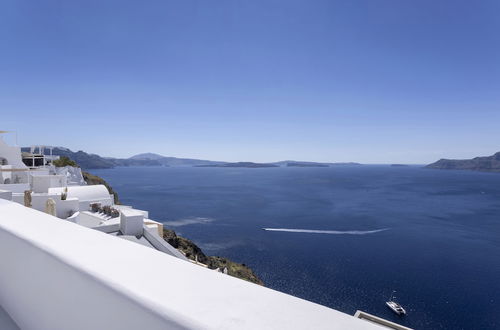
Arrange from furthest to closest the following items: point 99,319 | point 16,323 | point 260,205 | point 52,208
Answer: point 260,205, point 52,208, point 16,323, point 99,319

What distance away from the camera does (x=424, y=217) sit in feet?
176

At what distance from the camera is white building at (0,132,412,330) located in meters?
0.95

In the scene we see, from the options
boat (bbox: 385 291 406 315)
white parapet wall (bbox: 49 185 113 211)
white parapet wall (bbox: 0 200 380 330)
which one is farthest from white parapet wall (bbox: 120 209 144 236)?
boat (bbox: 385 291 406 315)

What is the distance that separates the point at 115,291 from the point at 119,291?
0.02 meters

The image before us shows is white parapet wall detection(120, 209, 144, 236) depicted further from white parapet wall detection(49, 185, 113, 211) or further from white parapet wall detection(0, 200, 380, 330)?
white parapet wall detection(0, 200, 380, 330)

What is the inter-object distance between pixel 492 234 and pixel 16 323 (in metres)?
57.2

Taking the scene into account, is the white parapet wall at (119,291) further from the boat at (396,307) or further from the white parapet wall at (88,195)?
the boat at (396,307)

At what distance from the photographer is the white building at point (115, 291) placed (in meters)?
0.95

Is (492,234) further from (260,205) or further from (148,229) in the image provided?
(148,229)

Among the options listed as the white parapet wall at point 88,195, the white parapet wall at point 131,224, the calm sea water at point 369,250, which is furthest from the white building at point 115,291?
the calm sea water at point 369,250

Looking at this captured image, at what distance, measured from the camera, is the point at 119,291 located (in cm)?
106

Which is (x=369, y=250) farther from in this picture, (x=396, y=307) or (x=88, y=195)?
(x=88, y=195)

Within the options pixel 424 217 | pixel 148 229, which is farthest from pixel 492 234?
pixel 148 229

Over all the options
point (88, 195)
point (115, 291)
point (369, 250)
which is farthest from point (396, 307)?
point (115, 291)
